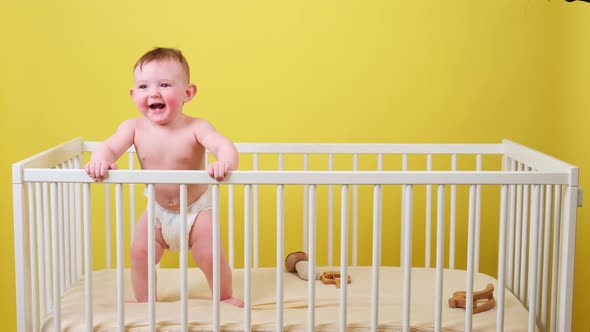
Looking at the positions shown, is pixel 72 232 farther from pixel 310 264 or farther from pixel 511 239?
pixel 511 239

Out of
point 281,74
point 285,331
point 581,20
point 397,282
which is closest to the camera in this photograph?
point 285,331

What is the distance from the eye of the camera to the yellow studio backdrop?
111 inches

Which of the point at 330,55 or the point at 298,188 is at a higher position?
the point at 330,55

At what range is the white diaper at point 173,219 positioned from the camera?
7.09 ft

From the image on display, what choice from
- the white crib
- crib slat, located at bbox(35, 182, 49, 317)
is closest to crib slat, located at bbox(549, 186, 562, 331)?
the white crib

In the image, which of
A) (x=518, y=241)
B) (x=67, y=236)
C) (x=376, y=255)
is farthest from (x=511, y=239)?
(x=67, y=236)

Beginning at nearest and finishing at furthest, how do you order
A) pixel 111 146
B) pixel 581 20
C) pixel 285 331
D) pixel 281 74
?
pixel 285 331 → pixel 111 146 → pixel 581 20 → pixel 281 74

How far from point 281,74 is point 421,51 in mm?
453

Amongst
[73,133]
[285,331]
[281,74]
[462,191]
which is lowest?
[285,331]

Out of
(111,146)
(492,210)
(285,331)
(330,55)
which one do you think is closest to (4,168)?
(111,146)

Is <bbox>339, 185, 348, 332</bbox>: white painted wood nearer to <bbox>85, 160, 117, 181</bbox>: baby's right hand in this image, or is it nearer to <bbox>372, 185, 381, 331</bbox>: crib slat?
<bbox>372, 185, 381, 331</bbox>: crib slat

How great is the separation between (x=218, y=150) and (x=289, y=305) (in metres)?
0.42

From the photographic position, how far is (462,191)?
2.89 metres

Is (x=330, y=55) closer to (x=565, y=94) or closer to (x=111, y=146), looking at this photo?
(x=565, y=94)
